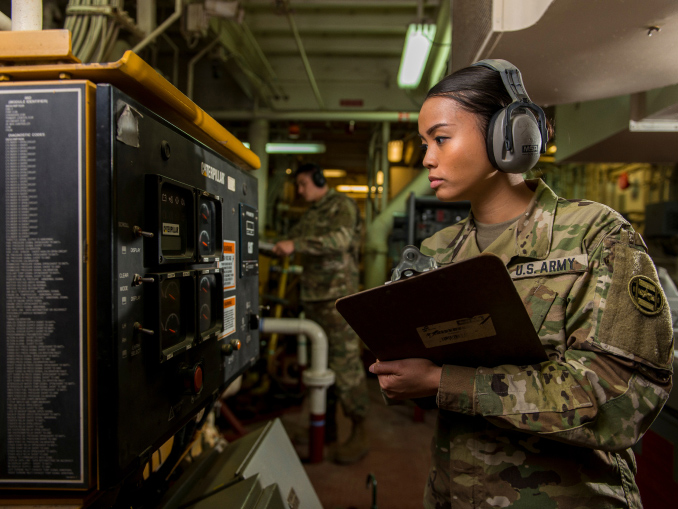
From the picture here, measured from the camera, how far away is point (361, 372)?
2.74m

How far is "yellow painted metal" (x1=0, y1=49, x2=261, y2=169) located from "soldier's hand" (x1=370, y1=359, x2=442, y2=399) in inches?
26.8

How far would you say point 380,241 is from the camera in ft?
13.9

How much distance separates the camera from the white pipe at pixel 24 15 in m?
0.76

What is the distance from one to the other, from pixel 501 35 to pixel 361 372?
2.16 metres

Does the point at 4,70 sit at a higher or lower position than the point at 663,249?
higher

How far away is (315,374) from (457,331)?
1.80 metres

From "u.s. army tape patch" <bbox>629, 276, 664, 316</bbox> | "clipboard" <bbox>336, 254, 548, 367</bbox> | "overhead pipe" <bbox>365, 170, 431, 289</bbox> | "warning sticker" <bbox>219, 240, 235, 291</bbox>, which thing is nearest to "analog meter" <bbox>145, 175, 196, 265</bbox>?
"warning sticker" <bbox>219, 240, 235, 291</bbox>

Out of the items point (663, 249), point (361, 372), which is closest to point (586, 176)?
point (663, 249)

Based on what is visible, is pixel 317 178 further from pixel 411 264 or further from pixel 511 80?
pixel 411 264

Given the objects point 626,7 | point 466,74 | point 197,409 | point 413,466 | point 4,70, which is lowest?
point 413,466

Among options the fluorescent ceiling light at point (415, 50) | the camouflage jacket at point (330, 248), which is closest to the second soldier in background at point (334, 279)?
the camouflage jacket at point (330, 248)

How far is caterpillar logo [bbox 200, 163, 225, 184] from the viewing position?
0.97 meters

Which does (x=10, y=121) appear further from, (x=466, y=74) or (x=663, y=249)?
(x=663, y=249)

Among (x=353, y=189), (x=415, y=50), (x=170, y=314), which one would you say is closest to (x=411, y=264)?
(x=170, y=314)
